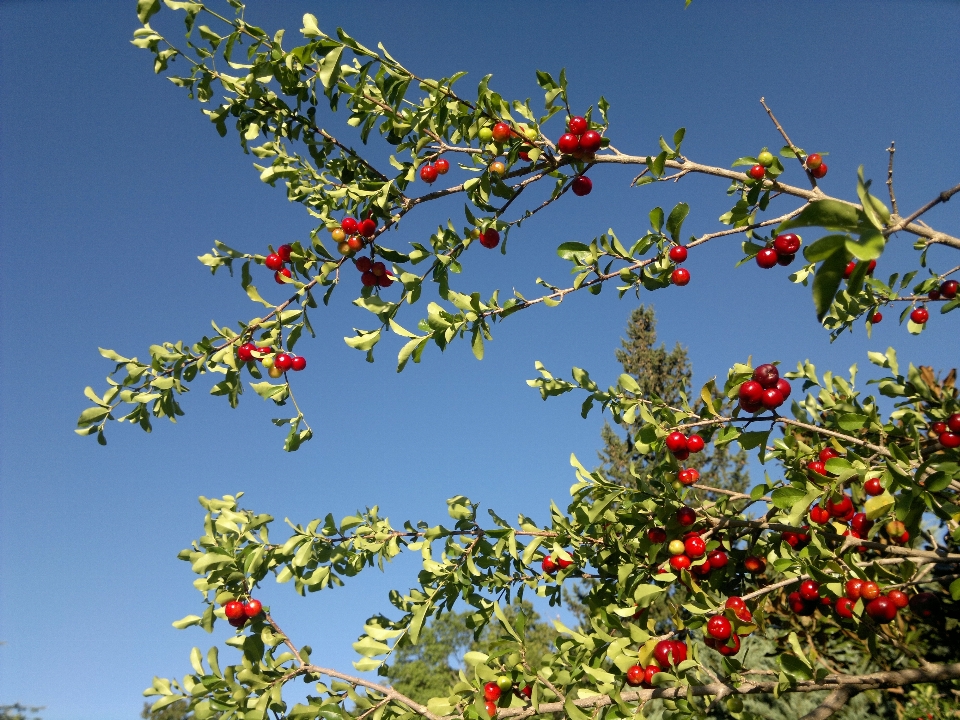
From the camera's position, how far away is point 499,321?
3.01m

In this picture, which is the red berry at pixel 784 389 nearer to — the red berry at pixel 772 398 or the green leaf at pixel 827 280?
the red berry at pixel 772 398

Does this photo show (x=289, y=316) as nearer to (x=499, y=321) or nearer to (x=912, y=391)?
(x=499, y=321)

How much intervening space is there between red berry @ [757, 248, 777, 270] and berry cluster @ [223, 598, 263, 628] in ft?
9.88

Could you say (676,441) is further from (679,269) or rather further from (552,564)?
(552,564)

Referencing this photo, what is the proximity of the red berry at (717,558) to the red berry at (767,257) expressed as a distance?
163 centimetres

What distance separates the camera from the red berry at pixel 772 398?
2793mm

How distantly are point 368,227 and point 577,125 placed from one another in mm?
1205

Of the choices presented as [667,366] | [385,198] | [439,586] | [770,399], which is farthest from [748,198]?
[667,366]

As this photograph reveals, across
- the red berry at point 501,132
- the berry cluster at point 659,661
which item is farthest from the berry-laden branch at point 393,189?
the berry cluster at point 659,661

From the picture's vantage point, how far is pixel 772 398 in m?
2.80

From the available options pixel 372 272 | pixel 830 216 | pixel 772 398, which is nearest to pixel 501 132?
pixel 372 272

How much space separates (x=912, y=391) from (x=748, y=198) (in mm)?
2234

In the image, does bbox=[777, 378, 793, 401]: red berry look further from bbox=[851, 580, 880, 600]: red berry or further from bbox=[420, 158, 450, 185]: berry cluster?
bbox=[420, 158, 450, 185]: berry cluster

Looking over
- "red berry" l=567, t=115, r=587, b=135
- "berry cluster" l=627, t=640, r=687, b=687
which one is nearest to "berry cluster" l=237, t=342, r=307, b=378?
"red berry" l=567, t=115, r=587, b=135
